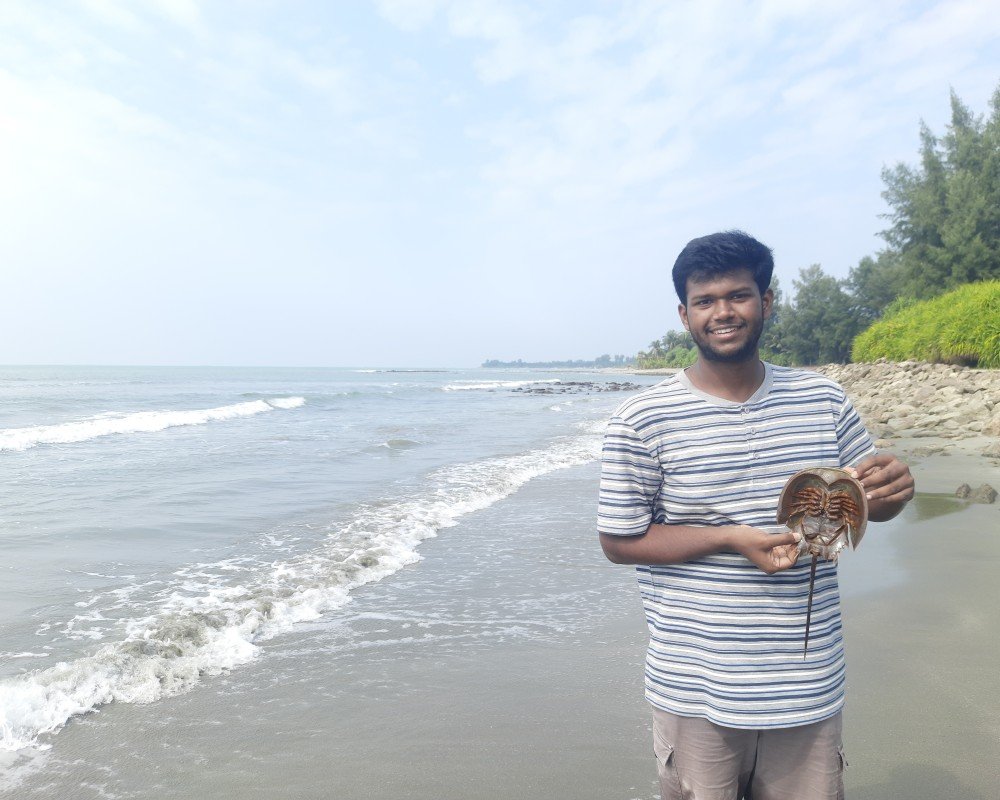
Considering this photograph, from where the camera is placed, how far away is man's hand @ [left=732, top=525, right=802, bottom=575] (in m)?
1.66

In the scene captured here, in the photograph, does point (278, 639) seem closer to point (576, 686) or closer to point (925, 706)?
point (576, 686)

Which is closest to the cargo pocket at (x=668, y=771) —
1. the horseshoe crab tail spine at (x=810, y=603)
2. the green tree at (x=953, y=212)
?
the horseshoe crab tail spine at (x=810, y=603)

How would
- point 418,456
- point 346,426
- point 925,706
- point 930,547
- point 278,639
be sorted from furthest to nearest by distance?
point 346,426 → point 418,456 → point 930,547 → point 278,639 → point 925,706

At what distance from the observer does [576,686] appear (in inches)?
156

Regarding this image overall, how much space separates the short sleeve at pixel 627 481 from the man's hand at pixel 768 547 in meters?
0.23

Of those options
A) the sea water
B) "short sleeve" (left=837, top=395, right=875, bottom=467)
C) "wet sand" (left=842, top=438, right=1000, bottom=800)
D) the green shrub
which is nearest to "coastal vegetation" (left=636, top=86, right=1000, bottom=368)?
the green shrub

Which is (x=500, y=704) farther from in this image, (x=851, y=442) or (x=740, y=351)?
(x=740, y=351)

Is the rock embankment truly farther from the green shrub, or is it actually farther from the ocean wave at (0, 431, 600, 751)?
the ocean wave at (0, 431, 600, 751)

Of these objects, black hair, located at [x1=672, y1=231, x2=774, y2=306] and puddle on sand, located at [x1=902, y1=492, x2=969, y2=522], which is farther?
puddle on sand, located at [x1=902, y1=492, x2=969, y2=522]

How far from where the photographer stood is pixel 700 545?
1746mm

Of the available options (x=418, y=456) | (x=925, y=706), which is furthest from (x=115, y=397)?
(x=925, y=706)

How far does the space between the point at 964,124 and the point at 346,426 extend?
31.3 meters

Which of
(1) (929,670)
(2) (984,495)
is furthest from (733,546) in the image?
(2) (984,495)

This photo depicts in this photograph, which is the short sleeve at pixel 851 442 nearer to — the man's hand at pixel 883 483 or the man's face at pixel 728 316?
the man's hand at pixel 883 483
